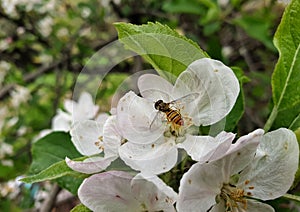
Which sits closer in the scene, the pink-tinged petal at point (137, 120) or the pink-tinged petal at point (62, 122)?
the pink-tinged petal at point (137, 120)

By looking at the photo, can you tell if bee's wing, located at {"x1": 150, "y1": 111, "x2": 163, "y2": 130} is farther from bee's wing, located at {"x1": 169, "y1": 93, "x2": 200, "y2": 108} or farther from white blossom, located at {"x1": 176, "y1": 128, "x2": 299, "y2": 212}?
white blossom, located at {"x1": 176, "y1": 128, "x2": 299, "y2": 212}

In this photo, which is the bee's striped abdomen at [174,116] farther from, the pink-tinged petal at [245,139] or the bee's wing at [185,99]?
the pink-tinged petal at [245,139]

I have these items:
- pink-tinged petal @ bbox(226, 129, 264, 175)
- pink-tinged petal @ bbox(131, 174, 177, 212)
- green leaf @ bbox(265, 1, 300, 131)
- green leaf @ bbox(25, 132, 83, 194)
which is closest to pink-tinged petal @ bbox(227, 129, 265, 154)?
pink-tinged petal @ bbox(226, 129, 264, 175)

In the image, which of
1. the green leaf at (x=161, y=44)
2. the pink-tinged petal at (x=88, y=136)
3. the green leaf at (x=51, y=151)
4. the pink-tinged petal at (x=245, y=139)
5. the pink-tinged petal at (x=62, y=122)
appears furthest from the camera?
the pink-tinged petal at (x=62, y=122)

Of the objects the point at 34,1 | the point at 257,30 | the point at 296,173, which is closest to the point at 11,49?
the point at 34,1

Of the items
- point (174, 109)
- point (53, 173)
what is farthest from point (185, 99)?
point (53, 173)

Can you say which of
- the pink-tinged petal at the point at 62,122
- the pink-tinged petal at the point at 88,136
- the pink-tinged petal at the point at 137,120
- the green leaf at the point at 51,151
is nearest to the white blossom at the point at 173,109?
the pink-tinged petal at the point at 137,120
